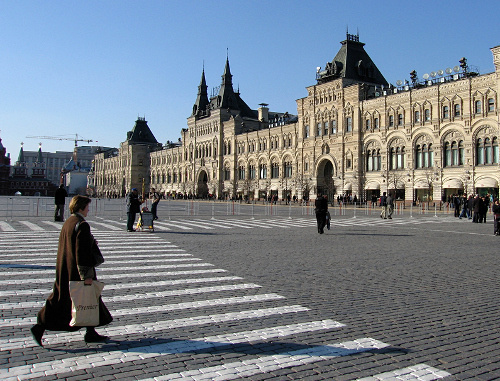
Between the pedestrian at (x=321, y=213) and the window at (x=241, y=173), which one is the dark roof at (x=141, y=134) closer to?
the window at (x=241, y=173)

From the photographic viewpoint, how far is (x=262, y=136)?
79000 millimetres

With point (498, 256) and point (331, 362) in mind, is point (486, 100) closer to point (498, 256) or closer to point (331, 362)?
point (498, 256)

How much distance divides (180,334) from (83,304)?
1245 mm

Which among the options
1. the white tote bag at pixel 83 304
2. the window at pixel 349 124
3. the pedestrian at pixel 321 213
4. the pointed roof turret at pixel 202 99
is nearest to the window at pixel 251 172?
the window at pixel 349 124

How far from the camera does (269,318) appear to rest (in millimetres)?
6457

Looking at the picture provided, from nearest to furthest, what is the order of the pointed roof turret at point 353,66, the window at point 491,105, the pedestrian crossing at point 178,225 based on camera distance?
the pedestrian crossing at point 178,225 < the window at point 491,105 < the pointed roof turret at point 353,66

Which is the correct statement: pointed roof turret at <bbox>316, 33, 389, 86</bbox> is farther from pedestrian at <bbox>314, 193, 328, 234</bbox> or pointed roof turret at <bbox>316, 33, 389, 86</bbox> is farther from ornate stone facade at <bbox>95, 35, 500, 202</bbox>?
pedestrian at <bbox>314, 193, 328, 234</bbox>

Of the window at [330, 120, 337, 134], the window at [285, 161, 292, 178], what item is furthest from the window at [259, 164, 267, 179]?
the window at [330, 120, 337, 134]

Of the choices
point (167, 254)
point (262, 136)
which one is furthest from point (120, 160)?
point (167, 254)

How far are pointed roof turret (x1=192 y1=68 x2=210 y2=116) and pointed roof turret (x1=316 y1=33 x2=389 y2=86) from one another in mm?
42620

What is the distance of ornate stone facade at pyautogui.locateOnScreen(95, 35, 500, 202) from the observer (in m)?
47.2

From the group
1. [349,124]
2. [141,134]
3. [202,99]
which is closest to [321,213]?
[349,124]

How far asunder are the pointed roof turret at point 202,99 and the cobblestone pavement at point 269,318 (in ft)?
303

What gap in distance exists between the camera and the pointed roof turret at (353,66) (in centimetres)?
6272
